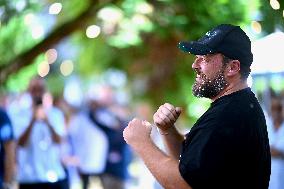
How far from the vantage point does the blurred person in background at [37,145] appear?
8.24 meters

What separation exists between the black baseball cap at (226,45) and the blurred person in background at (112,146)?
22.7 ft

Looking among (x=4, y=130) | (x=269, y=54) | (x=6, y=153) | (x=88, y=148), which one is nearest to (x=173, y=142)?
(x=4, y=130)

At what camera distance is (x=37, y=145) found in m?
8.38

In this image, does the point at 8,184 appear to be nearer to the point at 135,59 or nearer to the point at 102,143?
the point at 102,143

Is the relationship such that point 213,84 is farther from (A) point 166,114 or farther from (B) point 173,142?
(B) point 173,142

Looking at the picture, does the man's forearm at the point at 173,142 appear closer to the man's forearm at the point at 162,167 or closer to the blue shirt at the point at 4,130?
the man's forearm at the point at 162,167

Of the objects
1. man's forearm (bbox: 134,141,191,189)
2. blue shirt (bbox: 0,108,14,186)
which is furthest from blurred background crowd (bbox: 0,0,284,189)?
man's forearm (bbox: 134,141,191,189)

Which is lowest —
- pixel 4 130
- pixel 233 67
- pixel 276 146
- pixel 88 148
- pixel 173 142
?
pixel 88 148

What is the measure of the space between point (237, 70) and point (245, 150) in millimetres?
452

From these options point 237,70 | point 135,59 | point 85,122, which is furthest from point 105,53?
point 237,70

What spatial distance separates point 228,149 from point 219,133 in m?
0.09

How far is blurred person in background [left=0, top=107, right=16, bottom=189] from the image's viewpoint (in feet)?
23.6

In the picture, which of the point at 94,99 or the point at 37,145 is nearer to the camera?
the point at 37,145

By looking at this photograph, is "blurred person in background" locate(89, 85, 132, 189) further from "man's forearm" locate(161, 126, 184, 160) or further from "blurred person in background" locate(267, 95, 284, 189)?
"man's forearm" locate(161, 126, 184, 160)
